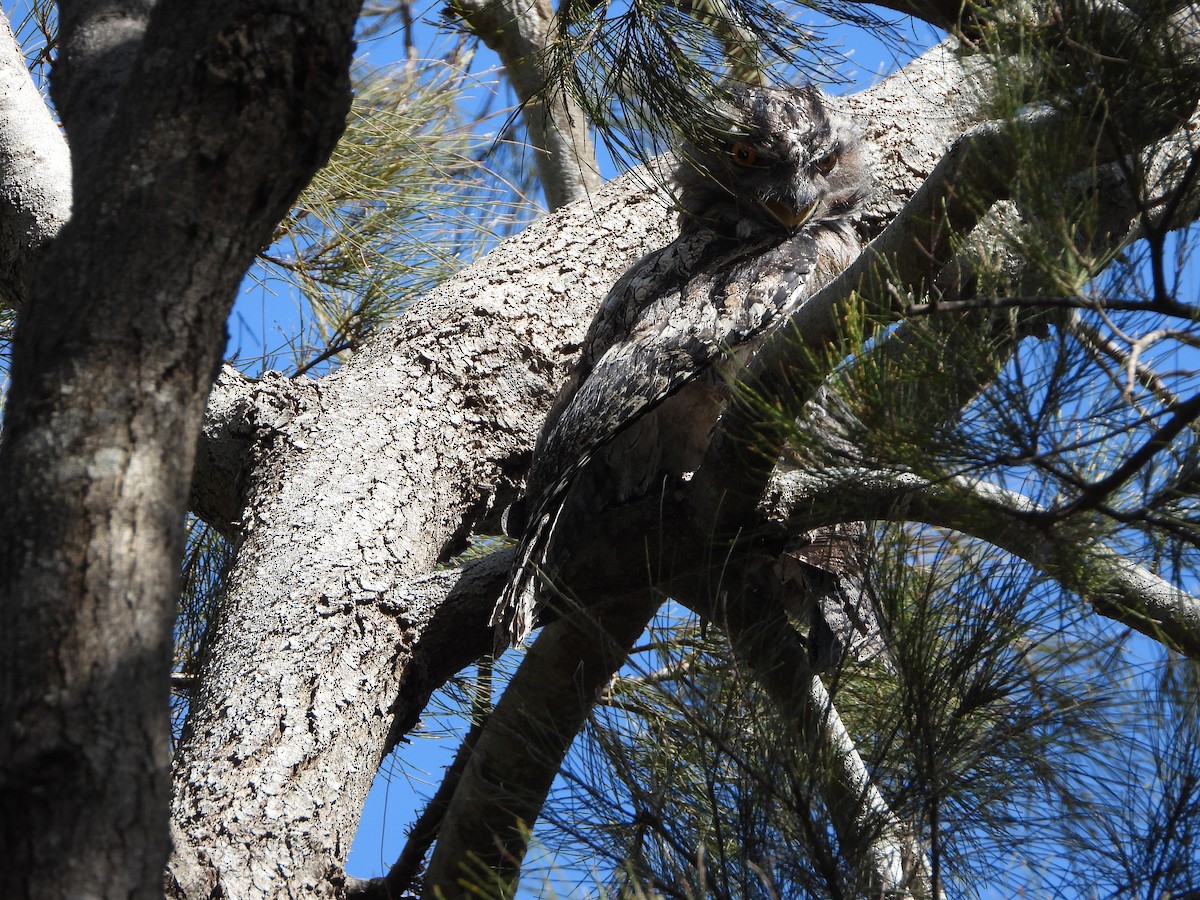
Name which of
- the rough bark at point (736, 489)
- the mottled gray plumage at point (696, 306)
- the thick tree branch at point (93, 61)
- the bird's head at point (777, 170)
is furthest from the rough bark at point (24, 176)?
the bird's head at point (777, 170)

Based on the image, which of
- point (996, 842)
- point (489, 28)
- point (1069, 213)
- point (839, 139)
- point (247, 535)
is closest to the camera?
point (1069, 213)

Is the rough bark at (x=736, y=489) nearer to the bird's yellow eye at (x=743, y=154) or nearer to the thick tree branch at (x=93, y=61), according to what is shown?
the thick tree branch at (x=93, y=61)

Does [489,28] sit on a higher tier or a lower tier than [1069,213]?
higher

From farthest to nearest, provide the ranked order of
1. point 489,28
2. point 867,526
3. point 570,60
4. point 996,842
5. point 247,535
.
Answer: point 489,28
point 247,535
point 570,60
point 867,526
point 996,842

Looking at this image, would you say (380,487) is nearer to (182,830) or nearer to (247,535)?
(247,535)

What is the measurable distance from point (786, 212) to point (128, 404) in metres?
2.25

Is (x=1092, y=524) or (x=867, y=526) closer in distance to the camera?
(x=1092, y=524)

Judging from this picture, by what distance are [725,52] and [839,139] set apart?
944 mm

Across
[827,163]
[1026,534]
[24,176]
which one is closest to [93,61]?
[24,176]

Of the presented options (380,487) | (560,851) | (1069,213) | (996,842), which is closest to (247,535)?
(380,487)

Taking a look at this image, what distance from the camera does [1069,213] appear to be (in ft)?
4.35

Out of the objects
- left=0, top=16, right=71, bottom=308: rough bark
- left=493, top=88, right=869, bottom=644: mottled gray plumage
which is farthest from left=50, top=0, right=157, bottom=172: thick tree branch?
left=493, top=88, right=869, bottom=644: mottled gray plumage

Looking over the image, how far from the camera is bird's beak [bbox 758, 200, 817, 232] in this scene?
9.58 ft

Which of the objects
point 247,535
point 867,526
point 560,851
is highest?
point 247,535
